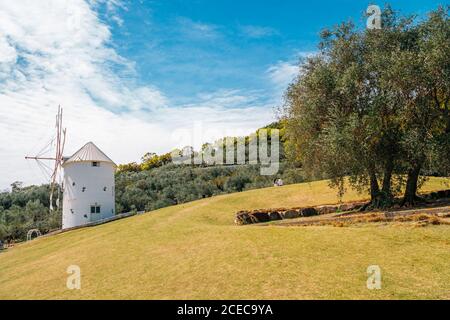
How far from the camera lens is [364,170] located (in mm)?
24469

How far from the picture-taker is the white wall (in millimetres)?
41938

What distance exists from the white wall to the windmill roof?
1.56 feet

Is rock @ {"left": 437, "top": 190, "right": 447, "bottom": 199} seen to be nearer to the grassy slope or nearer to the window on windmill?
the grassy slope

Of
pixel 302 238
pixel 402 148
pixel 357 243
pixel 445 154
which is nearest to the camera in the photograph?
pixel 357 243

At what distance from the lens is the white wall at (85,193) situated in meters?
41.9

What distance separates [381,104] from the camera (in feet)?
75.5

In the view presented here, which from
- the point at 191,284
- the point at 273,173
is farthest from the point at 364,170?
the point at 273,173

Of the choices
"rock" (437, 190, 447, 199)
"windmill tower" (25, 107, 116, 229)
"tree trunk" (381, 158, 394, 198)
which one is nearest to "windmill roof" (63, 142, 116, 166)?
"windmill tower" (25, 107, 116, 229)

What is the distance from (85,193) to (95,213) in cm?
242

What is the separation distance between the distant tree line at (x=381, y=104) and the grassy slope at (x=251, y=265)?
729cm

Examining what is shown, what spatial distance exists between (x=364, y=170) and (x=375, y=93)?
478 cm

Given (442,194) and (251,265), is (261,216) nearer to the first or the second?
(251,265)

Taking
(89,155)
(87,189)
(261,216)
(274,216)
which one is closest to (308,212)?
(274,216)

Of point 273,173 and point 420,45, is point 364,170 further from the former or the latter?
point 273,173
